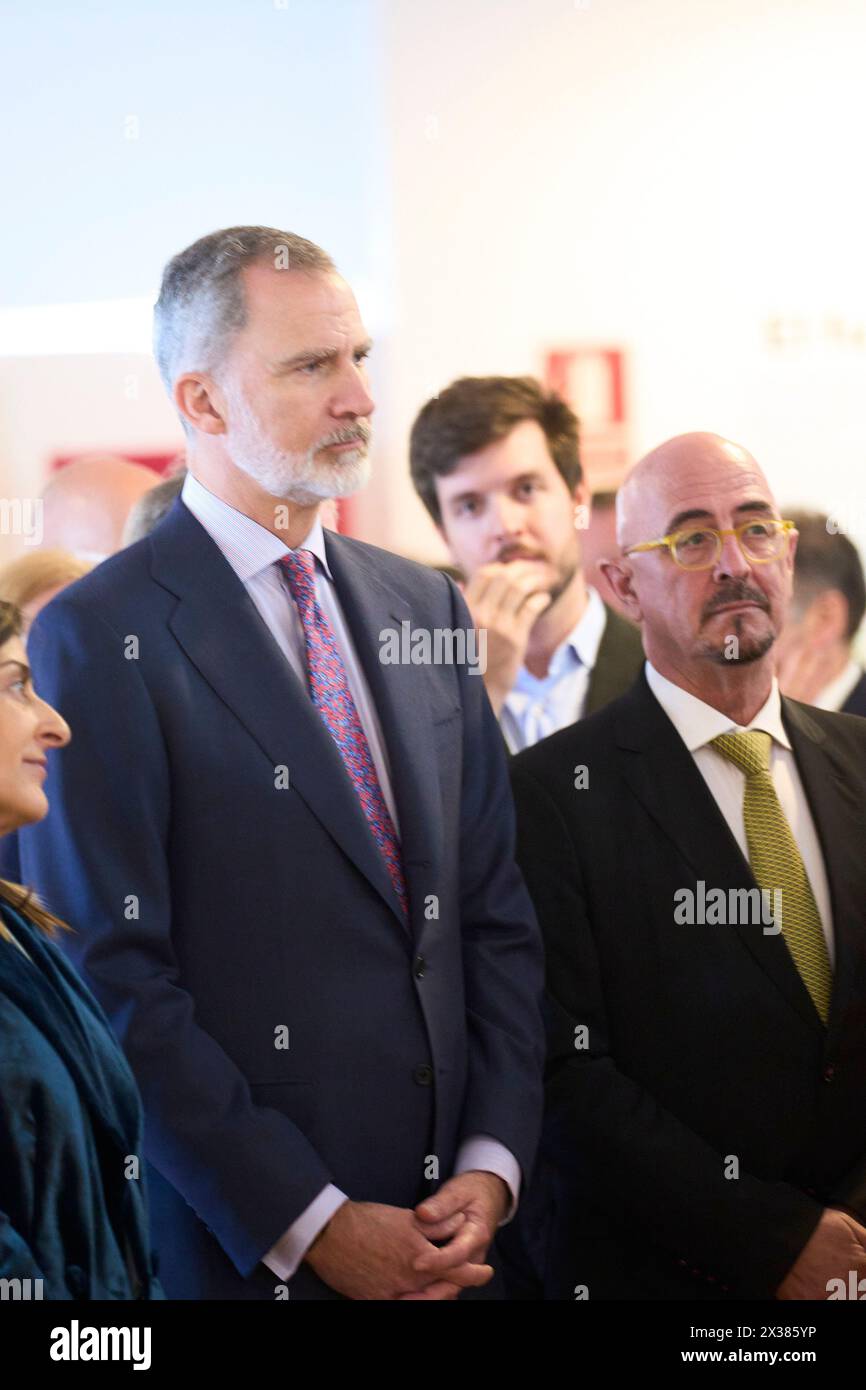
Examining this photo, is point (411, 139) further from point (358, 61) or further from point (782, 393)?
point (782, 393)

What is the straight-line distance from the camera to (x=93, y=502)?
10.6 feet

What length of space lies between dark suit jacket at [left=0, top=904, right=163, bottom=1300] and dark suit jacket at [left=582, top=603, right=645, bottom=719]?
4.05 ft

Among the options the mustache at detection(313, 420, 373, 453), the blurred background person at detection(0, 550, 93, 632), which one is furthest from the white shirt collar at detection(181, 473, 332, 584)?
the blurred background person at detection(0, 550, 93, 632)

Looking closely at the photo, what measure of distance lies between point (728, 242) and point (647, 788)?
4.24 ft

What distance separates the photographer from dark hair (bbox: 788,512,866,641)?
3.32 m

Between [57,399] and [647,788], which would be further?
[57,399]

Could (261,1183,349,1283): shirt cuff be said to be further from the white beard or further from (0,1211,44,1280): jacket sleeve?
the white beard

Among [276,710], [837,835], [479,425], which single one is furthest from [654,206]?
[276,710]

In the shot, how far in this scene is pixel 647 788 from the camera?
9.14ft

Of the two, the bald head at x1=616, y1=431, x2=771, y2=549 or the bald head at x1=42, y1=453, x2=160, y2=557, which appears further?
the bald head at x1=42, y1=453, x2=160, y2=557

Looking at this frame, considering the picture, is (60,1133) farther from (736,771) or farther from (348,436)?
(736,771)

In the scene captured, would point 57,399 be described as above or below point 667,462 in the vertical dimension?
above
